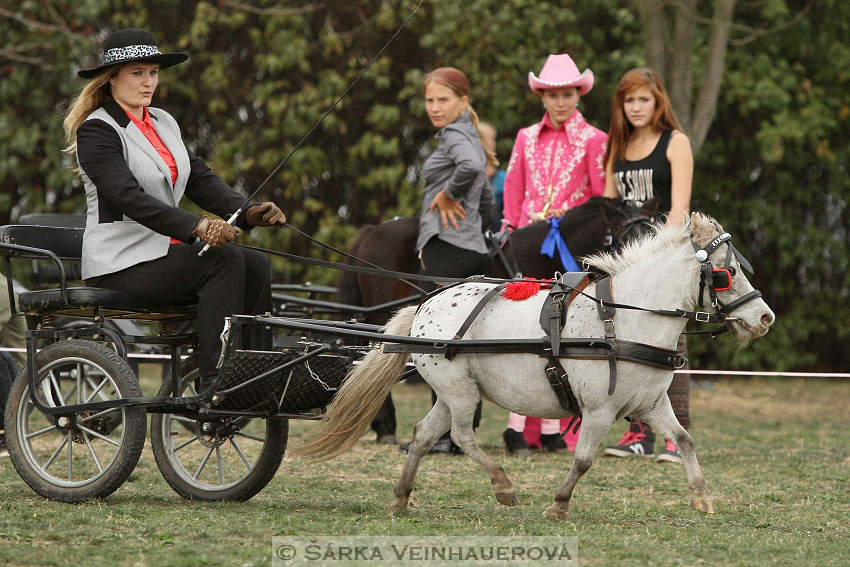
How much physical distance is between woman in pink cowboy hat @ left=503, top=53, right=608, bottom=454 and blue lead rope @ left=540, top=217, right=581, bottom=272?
21cm

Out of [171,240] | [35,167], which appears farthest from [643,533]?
[35,167]

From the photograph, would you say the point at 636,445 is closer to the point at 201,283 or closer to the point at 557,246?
the point at 557,246

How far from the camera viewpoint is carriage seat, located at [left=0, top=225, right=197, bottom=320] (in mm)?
→ 5062

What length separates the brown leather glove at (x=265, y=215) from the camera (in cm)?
508

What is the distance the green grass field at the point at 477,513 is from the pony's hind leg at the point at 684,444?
10 cm

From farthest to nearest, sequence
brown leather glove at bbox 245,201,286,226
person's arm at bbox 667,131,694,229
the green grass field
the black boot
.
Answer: the black boot
person's arm at bbox 667,131,694,229
brown leather glove at bbox 245,201,286,226
the green grass field

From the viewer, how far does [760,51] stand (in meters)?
12.0

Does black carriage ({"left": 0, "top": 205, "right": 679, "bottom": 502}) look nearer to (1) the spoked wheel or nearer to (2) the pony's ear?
(1) the spoked wheel

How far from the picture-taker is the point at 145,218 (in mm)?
4938

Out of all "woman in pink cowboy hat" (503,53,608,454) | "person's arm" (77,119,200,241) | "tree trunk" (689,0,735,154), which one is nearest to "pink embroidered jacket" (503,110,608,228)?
"woman in pink cowboy hat" (503,53,608,454)

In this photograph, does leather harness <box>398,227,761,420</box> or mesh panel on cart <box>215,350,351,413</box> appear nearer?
leather harness <box>398,227,761,420</box>

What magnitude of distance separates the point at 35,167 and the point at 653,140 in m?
7.77

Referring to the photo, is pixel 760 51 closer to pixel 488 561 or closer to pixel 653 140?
pixel 653 140

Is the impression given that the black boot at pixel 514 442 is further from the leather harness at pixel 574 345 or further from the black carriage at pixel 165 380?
the leather harness at pixel 574 345
